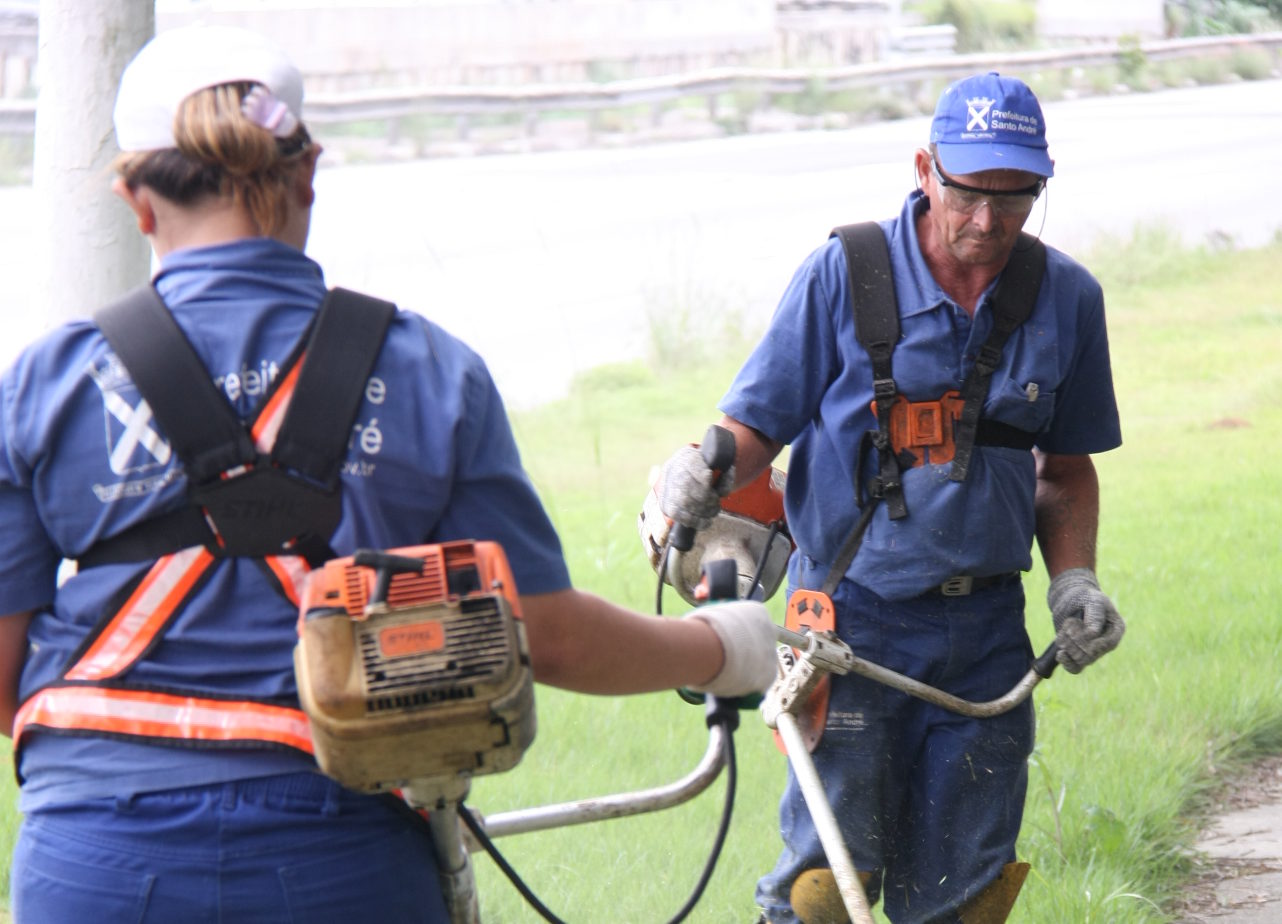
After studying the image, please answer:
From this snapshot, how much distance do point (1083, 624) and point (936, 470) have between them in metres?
0.47

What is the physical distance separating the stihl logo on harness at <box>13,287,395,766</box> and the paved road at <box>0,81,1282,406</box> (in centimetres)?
730

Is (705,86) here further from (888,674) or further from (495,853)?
(495,853)

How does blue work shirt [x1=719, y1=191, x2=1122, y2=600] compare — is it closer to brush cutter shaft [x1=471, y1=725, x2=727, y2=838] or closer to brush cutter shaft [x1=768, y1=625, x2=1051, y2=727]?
brush cutter shaft [x1=768, y1=625, x2=1051, y2=727]

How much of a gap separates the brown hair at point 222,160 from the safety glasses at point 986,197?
1.72 metres

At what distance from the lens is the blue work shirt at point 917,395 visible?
10.5 ft

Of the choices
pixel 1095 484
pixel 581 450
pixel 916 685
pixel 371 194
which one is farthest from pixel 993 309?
pixel 371 194

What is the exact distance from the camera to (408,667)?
159 cm

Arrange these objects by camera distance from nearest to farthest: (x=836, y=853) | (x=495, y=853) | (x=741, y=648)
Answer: (x=741, y=648)
(x=495, y=853)
(x=836, y=853)

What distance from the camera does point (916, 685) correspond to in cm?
314

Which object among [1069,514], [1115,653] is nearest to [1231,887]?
[1115,653]

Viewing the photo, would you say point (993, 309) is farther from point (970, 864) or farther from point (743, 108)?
point (743, 108)

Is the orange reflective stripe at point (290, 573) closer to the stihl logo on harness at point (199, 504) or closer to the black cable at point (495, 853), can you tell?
the stihl logo on harness at point (199, 504)

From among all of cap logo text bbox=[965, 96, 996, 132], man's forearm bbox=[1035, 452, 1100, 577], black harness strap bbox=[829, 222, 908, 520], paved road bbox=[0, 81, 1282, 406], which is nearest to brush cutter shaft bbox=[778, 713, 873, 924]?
black harness strap bbox=[829, 222, 908, 520]

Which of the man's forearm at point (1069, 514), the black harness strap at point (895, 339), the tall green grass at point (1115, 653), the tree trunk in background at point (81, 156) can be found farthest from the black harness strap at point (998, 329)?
the tree trunk in background at point (81, 156)
